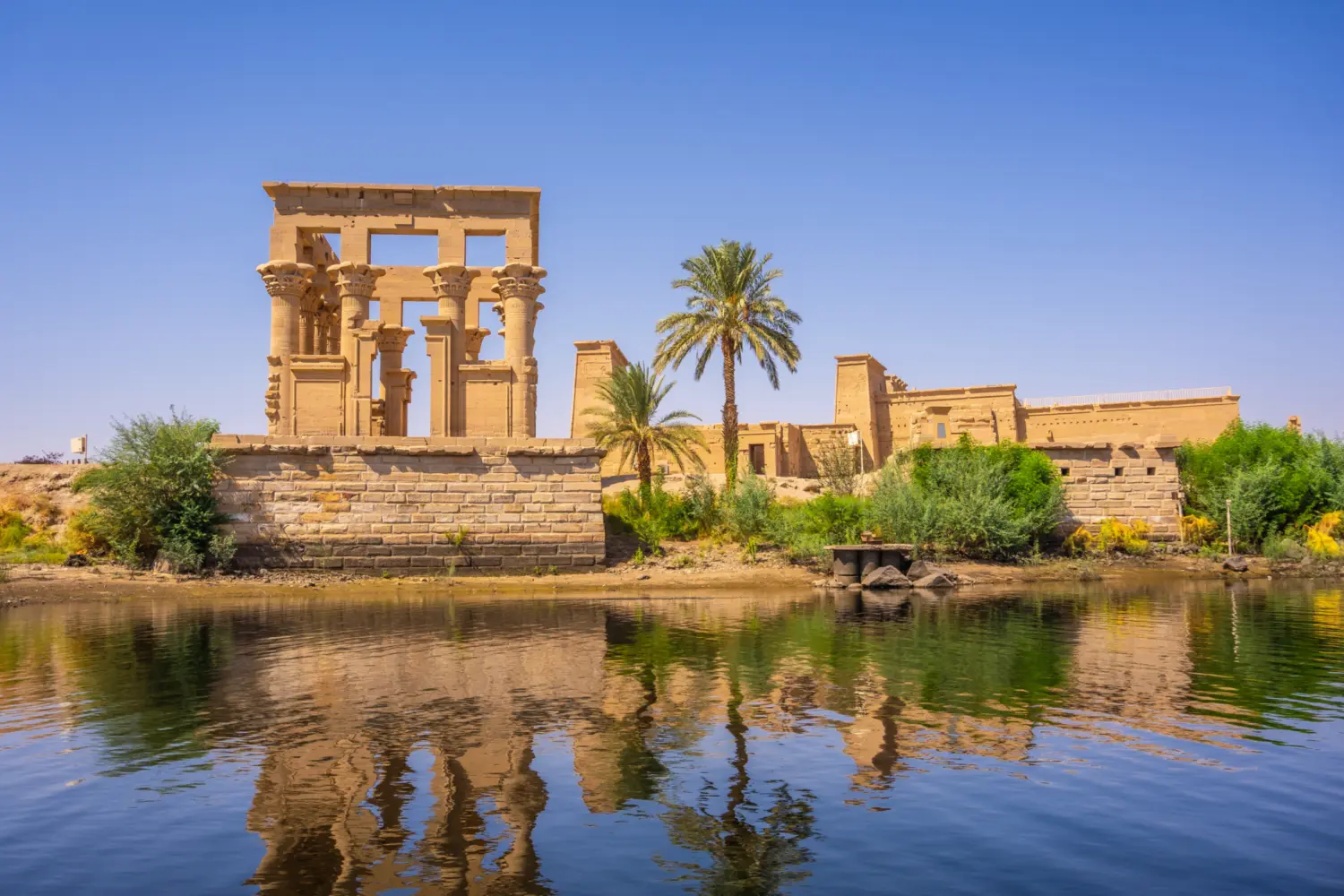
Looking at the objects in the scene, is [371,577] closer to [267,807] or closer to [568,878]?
[267,807]

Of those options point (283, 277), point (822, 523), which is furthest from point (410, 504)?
point (822, 523)

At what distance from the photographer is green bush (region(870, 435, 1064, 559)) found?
26.0 meters

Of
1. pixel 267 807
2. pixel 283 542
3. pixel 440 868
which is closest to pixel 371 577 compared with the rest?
pixel 283 542

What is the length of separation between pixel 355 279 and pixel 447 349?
293 centimetres

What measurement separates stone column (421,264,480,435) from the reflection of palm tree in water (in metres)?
19.3

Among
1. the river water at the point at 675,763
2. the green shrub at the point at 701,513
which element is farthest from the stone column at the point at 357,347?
the river water at the point at 675,763

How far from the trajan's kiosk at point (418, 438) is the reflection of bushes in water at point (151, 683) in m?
7.39

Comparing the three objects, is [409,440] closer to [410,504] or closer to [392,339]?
[410,504]

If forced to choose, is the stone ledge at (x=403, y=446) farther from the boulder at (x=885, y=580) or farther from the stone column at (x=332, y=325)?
the stone column at (x=332, y=325)

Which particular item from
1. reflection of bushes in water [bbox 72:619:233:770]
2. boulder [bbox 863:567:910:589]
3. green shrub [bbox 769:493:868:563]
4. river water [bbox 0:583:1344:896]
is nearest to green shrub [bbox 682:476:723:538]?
green shrub [bbox 769:493:868:563]

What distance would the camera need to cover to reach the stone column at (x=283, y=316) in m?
25.1

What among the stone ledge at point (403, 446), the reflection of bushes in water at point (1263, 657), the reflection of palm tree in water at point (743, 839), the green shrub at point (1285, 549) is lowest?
the reflection of palm tree in water at point (743, 839)

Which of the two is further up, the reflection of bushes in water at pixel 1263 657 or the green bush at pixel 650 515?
the green bush at pixel 650 515

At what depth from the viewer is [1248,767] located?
7.18 metres
